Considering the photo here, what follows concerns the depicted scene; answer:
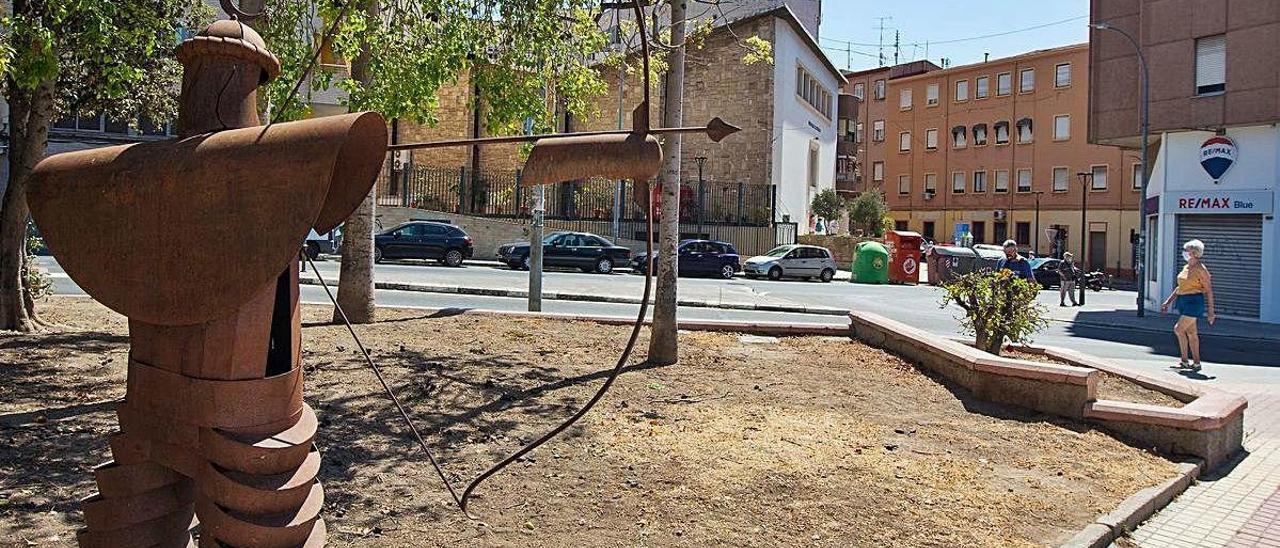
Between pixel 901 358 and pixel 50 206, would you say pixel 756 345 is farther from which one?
pixel 50 206

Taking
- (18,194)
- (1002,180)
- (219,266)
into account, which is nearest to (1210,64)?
(18,194)

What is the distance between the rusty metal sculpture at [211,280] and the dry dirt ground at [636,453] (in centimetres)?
148

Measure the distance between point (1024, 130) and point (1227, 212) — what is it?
115ft

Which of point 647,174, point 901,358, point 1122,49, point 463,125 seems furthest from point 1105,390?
point 463,125

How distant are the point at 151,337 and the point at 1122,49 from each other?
2787cm

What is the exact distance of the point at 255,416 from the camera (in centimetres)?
263

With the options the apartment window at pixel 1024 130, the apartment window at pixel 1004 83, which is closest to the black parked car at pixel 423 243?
the apartment window at pixel 1024 130

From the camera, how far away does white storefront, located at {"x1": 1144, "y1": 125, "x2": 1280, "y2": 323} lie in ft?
70.5

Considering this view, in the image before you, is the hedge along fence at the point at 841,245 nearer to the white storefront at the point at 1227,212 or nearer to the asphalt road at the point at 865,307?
the asphalt road at the point at 865,307

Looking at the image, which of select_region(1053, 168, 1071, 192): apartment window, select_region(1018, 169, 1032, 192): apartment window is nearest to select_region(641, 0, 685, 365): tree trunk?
select_region(1053, 168, 1071, 192): apartment window

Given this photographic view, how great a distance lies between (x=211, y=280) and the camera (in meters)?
2.40

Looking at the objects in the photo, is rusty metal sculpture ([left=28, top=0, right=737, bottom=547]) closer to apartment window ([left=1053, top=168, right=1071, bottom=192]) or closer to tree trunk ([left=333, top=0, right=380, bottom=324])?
tree trunk ([left=333, top=0, right=380, bottom=324])

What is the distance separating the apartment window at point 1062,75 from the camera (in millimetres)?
53156

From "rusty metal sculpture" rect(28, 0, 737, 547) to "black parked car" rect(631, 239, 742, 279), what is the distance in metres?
29.0
